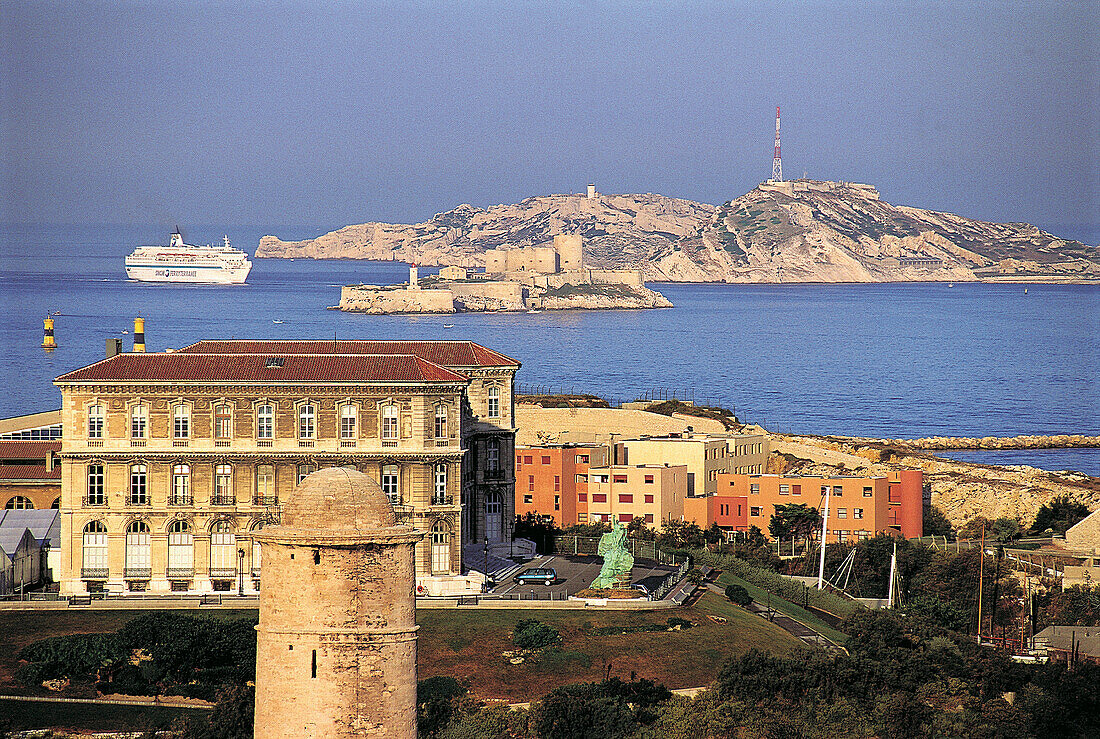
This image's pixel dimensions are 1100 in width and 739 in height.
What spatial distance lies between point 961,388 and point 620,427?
197ft

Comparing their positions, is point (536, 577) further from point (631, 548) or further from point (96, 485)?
point (96, 485)

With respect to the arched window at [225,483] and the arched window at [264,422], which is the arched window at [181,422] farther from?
the arched window at [264,422]

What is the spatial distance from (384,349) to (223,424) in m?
4.78

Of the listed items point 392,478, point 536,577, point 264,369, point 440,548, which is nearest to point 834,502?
point 536,577

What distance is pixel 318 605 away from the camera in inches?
429

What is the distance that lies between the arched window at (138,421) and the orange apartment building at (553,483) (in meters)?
16.8

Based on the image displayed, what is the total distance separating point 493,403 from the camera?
36156 millimetres

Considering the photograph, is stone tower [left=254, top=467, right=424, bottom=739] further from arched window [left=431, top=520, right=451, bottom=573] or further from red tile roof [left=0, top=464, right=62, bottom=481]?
red tile roof [left=0, top=464, right=62, bottom=481]

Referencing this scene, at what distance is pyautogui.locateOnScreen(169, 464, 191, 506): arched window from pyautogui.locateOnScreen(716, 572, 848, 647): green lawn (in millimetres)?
11521

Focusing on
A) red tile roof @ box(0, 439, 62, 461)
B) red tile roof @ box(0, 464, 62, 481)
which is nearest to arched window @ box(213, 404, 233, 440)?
red tile roof @ box(0, 464, 62, 481)

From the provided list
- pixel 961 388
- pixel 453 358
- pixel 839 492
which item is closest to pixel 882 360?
pixel 961 388

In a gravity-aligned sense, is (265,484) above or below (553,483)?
above

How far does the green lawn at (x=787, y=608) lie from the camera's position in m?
32.9

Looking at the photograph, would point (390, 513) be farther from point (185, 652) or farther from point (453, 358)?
point (453, 358)
